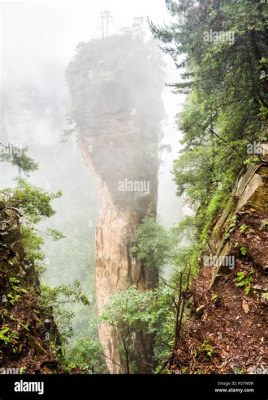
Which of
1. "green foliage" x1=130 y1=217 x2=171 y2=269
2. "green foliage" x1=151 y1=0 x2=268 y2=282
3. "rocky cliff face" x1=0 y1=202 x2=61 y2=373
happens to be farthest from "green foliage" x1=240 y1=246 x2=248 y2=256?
"green foliage" x1=130 y1=217 x2=171 y2=269

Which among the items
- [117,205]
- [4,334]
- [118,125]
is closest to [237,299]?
[4,334]

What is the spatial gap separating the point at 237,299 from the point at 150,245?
509 inches

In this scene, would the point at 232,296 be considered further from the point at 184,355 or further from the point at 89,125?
the point at 89,125

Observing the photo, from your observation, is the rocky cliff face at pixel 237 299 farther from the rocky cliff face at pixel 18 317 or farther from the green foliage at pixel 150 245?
the green foliage at pixel 150 245

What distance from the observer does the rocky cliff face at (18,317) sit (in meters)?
4.66

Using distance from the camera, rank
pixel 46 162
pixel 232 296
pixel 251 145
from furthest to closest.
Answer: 1. pixel 46 162
2. pixel 251 145
3. pixel 232 296

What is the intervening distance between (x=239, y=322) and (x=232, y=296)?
531 millimetres

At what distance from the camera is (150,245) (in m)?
17.6

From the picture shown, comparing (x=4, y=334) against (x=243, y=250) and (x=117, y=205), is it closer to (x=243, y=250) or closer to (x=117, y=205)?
(x=243, y=250)

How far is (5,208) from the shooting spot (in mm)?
7152

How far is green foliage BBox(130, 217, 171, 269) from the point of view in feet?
56.8

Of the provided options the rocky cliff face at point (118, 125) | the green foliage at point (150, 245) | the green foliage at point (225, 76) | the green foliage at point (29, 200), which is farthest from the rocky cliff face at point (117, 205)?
the green foliage at point (29, 200)

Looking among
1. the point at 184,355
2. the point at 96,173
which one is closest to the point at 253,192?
the point at 184,355
